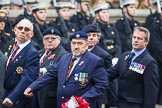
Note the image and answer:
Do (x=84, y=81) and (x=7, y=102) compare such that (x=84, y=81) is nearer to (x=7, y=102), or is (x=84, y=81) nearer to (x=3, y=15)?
(x=7, y=102)

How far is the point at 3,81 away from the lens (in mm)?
9648

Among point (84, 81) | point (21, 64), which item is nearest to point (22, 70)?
point (21, 64)

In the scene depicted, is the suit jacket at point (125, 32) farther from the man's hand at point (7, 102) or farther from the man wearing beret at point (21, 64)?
the man's hand at point (7, 102)

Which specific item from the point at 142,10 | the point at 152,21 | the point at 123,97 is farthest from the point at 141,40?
the point at 142,10

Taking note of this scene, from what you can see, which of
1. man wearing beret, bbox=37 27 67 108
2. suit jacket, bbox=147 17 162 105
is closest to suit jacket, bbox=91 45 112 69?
man wearing beret, bbox=37 27 67 108

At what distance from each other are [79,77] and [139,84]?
Answer: 93cm

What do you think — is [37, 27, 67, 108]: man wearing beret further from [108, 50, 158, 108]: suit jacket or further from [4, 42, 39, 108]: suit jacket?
[108, 50, 158, 108]: suit jacket

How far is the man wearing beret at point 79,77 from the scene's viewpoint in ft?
29.9

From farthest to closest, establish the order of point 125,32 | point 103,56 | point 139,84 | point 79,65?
point 125,32
point 103,56
point 139,84
point 79,65

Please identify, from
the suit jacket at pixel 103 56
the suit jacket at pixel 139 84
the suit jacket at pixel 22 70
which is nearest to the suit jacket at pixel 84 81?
the suit jacket at pixel 22 70

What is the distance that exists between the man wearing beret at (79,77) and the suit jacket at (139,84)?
0.48 m

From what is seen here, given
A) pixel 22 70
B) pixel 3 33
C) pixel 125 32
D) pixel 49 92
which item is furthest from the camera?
pixel 125 32

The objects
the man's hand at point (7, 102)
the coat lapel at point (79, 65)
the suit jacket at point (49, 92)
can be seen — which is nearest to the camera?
the coat lapel at point (79, 65)

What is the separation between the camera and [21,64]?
980 cm
